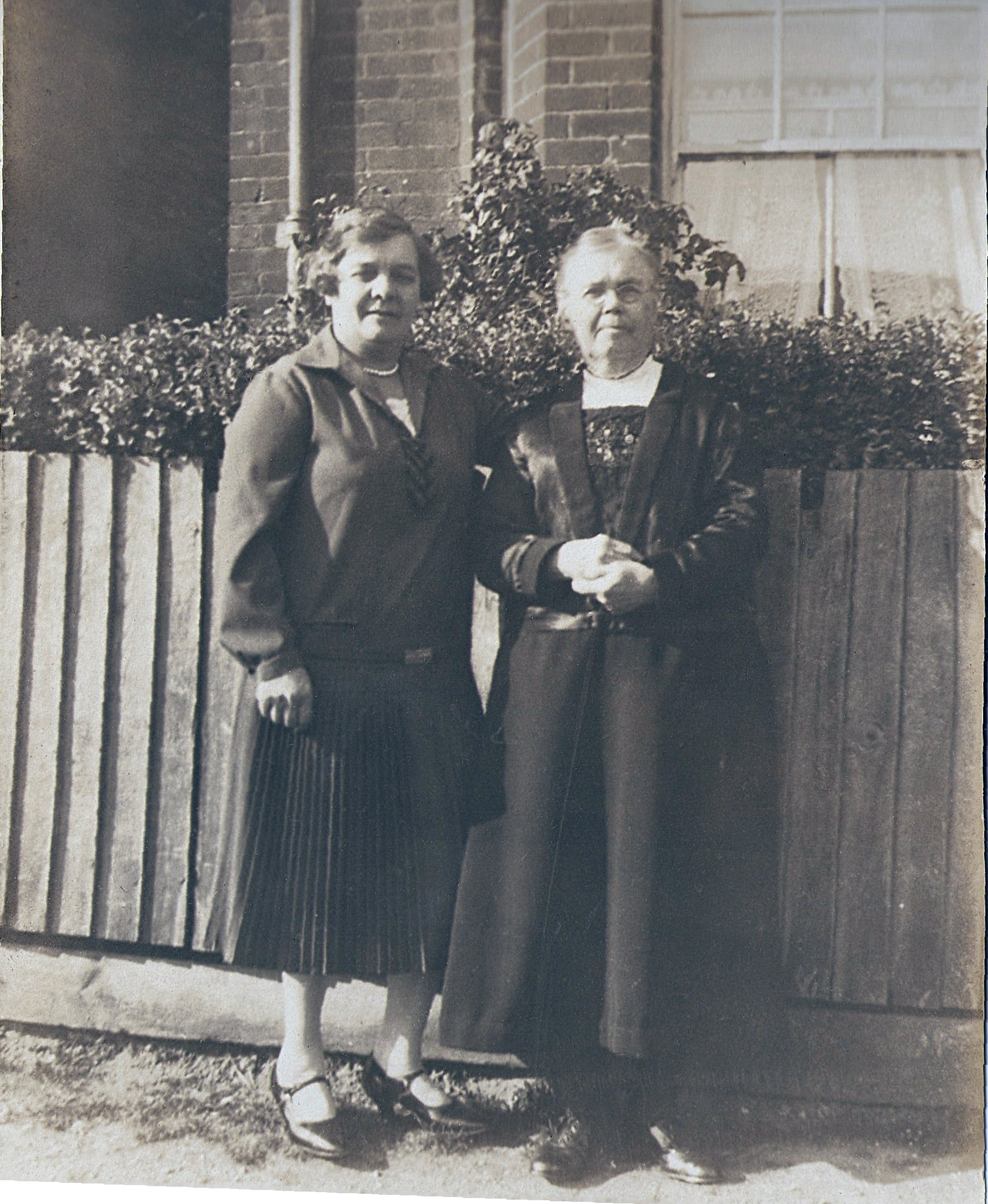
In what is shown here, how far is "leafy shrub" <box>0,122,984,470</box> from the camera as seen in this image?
2.96 meters

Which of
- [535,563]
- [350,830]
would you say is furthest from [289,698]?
[535,563]

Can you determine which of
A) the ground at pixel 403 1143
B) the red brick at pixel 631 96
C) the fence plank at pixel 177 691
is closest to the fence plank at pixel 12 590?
the fence plank at pixel 177 691

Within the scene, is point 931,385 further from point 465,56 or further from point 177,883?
point 177,883

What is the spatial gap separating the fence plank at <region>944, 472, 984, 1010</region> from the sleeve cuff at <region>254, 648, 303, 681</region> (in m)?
1.70

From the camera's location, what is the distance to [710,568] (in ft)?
9.09

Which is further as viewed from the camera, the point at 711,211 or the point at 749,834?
the point at 711,211

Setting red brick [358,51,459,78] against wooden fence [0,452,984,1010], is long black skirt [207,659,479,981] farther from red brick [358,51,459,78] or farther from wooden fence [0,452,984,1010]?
red brick [358,51,459,78]

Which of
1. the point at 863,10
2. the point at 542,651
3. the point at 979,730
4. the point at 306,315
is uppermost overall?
the point at 863,10

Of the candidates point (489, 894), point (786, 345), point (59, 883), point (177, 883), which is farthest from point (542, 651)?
point (59, 883)

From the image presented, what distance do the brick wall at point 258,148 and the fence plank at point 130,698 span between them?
691 mm

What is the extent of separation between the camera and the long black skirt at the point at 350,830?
2.83 metres

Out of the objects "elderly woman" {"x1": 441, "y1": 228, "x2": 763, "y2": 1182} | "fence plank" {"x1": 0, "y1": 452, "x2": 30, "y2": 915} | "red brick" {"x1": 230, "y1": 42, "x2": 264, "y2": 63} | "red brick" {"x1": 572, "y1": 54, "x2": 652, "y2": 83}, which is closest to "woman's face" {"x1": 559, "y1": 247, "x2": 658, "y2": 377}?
"elderly woman" {"x1": 441, "y1": 228, "x2": 763, "y2": 1182}

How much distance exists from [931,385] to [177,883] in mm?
2487

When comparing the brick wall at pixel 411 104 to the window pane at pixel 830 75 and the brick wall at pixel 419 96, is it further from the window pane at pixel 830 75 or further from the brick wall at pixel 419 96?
the window pane at pixel 830 75
